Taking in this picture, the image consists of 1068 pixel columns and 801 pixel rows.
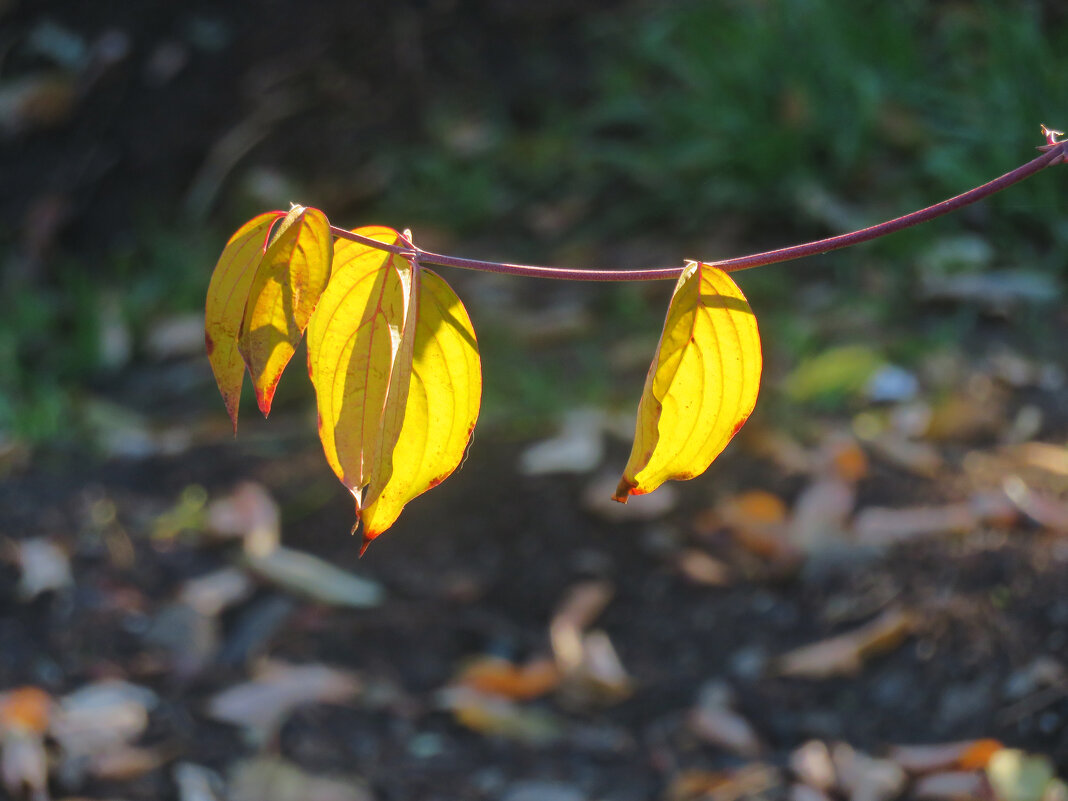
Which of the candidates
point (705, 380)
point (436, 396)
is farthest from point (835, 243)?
point (436, 396)

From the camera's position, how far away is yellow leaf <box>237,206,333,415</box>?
25.7 inches

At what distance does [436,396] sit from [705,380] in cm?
18

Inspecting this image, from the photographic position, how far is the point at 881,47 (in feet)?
8.77

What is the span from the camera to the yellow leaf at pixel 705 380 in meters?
0.69

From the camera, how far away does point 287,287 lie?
657 mm

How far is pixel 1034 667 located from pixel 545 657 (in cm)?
65

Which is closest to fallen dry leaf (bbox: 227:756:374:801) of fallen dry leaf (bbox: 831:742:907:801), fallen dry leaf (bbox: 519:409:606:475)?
fallen dry leaf (bbox: 831:742:907:801)

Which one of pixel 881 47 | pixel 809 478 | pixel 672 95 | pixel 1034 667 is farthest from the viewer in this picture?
pixel 672 95

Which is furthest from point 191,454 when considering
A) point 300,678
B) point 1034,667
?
point 1034,667

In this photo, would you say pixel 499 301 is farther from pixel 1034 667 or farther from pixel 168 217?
pixel 1034 667

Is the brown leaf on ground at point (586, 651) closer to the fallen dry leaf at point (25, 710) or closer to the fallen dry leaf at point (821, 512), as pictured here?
the fallen dry leaf at point (821, 512)

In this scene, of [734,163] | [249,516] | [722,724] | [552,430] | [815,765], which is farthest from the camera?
[734,163]

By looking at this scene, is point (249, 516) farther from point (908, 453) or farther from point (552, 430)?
point (908, 453)

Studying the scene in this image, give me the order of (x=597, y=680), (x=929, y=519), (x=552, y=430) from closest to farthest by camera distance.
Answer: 1. (x=597, y=680)
2. (x=929, y=519)
3. (x=552, y=430)
